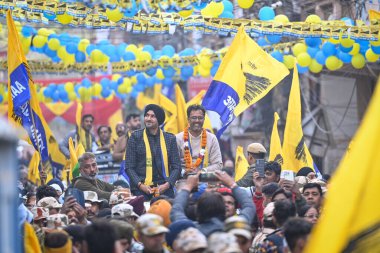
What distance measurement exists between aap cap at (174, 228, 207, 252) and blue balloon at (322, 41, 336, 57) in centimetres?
1247

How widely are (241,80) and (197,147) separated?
1.45 m

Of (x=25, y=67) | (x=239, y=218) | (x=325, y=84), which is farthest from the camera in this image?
(x=325, y=84)

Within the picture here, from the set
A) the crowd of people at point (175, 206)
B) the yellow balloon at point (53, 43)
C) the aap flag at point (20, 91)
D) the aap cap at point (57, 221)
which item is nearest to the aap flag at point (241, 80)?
the crowd of people at point (175, 206)

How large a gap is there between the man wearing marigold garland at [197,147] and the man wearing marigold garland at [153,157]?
0.69ft

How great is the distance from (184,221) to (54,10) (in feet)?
28.1

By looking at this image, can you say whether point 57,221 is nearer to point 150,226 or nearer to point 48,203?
point 48,203

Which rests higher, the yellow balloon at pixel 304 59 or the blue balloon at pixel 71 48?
the yellow balloon at pixel 304 59

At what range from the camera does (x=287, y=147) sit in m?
16.4

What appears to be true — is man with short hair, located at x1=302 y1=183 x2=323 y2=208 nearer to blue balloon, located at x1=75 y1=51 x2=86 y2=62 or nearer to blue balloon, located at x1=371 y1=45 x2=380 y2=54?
blue balloon, located at x1=371 y1=45 x2=380 y2=54

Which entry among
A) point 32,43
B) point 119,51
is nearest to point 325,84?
point 119,51

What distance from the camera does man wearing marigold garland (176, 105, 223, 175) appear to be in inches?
574

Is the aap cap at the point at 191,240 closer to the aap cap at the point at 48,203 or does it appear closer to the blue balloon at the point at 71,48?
the aap cap at the point at 48,203

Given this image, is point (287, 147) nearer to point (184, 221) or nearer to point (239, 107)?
A: point (239, 107)

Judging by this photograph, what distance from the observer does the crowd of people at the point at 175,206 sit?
9.00 metres
